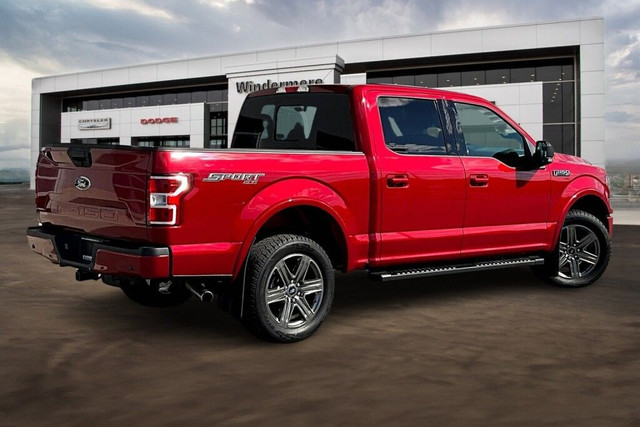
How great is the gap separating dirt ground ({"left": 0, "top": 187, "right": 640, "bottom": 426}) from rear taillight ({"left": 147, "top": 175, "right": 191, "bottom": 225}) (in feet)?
3.19

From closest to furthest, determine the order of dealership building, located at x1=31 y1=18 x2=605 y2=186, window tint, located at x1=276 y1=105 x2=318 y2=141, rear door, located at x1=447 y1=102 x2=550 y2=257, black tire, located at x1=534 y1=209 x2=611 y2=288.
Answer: window tint, located at x1=276 y1=105 x2=318 y2=141 < rear door, located at x1=447 y1=102 x2=550 y2=257 < black tire, located at x1=534 y1=209 x2=611 y2=288 < dealership building, located at x1=31 y1=18 x2=605 y2=186

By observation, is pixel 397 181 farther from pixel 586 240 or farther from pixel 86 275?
pixel 586 240

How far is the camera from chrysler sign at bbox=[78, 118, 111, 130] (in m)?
45.3

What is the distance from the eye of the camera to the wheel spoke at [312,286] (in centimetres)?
516

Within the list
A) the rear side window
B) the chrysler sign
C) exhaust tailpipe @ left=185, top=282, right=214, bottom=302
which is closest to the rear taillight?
exhaust tailpipe @ left=185, top=282, right=214, bottom=302

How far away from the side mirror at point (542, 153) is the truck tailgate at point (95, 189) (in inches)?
156

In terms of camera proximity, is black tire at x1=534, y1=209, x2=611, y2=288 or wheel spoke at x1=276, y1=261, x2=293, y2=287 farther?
black tire at x1=534, y1=209, x2=611, y2=288

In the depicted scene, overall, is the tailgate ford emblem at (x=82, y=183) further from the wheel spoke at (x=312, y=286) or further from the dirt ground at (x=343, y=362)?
the wheel spoke at (x=312, y=286)

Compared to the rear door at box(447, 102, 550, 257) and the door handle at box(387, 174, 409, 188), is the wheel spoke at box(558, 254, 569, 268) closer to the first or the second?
the rear door at box(447, 102, 550, 257)

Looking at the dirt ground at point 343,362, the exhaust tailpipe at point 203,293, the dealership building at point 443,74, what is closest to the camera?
the dirt ground at point 343,362

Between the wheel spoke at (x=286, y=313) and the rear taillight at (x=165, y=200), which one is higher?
the rear taillight at (x=165, y=200)

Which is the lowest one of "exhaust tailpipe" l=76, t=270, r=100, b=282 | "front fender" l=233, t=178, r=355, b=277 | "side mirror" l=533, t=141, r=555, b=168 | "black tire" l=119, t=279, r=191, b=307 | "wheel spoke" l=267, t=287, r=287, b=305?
"black tire" l=119, t=279, r=191, b=307

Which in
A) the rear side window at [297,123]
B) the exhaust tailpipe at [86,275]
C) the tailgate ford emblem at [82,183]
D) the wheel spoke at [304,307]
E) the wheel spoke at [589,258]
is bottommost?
the wheel spoke at [304,307]

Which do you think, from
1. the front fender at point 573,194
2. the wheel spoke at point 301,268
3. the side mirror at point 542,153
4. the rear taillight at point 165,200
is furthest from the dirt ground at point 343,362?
the side mirror at point 542,153
